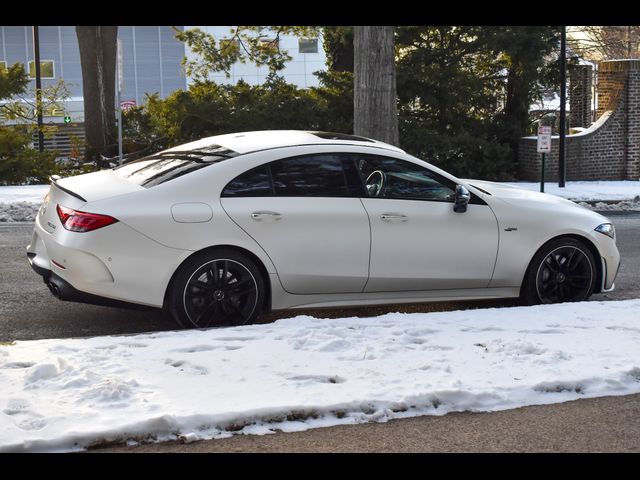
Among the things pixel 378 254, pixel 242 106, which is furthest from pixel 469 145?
pixel 378 254

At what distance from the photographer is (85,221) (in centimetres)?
731

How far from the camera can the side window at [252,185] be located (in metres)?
7.72

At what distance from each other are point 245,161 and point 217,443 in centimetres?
322

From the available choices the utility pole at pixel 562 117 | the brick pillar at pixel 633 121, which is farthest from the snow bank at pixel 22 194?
the brick pillar at pixel 633 121

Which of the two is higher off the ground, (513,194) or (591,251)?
(513,194)

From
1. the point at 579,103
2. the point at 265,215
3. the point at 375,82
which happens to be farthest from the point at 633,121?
the point at 265,215

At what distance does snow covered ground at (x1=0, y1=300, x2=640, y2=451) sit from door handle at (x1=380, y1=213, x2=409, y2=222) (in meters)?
0.80

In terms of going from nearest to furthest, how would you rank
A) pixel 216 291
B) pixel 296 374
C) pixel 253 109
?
pixel 296 374, pixel 216 291, pixel 253 109

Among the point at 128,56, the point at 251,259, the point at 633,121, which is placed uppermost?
the point at 128,56

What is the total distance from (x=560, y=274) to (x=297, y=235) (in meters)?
2.46

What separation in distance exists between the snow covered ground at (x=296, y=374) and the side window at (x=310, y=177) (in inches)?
41.4

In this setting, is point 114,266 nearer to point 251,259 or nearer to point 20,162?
point 251,259

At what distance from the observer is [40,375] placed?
593 centimetres
